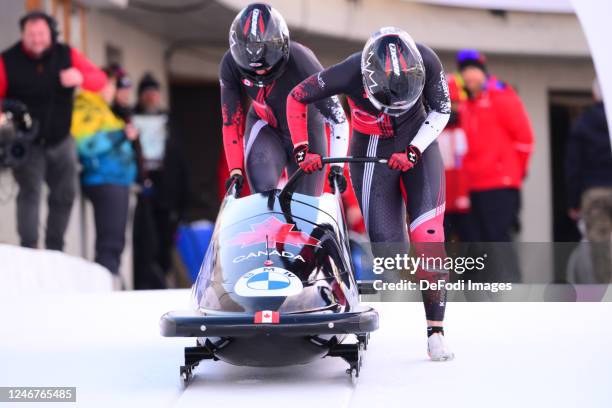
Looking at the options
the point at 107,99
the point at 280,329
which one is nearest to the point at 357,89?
the point at 280,329

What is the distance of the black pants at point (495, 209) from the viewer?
8.22 metres

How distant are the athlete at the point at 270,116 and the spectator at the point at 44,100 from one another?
2.19m

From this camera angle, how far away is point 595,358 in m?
4.82

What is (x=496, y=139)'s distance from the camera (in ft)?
27.6

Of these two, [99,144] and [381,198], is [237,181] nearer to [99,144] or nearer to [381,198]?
[381,198]

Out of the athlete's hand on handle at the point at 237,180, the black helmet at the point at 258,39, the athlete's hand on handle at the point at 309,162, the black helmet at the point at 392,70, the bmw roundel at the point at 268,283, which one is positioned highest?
the black helmet at the point at 258,39

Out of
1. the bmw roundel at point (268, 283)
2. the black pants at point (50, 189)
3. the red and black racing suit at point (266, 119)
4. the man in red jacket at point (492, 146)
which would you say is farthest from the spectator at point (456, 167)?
the bmw roundel at point (268, 283)

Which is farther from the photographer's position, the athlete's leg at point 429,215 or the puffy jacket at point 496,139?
the puffy jacket at point 496,139

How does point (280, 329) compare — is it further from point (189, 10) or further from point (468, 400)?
point (189, 10)

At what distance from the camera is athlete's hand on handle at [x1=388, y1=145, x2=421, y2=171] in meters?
4.97

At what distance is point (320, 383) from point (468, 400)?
0.61m

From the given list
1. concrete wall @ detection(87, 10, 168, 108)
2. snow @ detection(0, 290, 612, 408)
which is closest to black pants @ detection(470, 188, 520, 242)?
snow @ detection(0, 290, 612, 408)

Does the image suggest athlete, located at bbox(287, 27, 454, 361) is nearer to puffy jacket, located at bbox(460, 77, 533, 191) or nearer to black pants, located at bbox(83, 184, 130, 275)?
puffy jacket, located at bbox(460, 77, 533, 191)

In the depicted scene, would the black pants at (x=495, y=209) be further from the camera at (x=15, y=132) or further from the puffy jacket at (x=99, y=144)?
the camera at (x=15, y=132)
